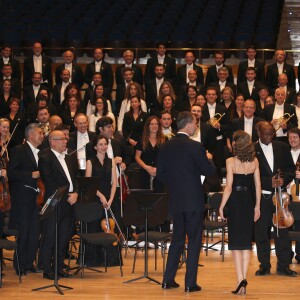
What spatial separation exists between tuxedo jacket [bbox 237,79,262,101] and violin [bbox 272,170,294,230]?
170 inches

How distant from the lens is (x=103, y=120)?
8078mm

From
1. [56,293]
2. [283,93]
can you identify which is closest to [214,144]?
[283,93]

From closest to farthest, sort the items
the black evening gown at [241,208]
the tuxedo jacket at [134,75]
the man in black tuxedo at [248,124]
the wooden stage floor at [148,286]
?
1. the wooden stage floor at [148,286]
2. the black evening gown at [241,208]
3. the man in black tuxedo at [248,124]
4. the tuxedo jacket at [134,75]

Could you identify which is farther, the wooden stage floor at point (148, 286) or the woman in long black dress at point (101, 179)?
the woman in long black dress at point (101, 179)

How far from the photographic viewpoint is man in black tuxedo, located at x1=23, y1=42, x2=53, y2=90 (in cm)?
1248

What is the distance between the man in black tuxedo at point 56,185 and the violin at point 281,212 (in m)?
1.84

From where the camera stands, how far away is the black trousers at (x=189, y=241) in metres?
6.36

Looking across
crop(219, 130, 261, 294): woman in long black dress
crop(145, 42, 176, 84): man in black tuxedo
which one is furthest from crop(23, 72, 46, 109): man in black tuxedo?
crop(219, 130, 261, 294): woman in long black dress

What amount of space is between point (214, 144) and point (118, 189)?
171cm

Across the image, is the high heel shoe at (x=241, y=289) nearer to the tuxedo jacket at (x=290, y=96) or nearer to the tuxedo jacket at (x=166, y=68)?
the tuxedo jacket at (x=290, y=96)

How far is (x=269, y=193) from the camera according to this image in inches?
290

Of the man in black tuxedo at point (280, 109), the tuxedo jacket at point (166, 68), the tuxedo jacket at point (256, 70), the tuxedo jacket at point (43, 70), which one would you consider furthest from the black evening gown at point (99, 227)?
the tuxedo jacket at point (43, 70)

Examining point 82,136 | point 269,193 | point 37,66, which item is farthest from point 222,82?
point 269,193

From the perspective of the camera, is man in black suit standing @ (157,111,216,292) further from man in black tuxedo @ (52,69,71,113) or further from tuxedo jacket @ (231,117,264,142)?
man in black tuxedo @ (52,69,71,113)
